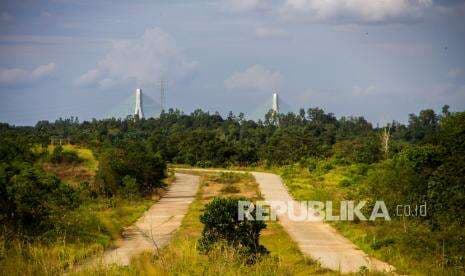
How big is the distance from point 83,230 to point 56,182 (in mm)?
1514

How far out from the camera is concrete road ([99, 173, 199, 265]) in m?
14.2

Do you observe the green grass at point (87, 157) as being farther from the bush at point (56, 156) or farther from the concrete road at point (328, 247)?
the concrete road at point (328, 247)

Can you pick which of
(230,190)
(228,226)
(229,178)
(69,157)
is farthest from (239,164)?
(228,226)

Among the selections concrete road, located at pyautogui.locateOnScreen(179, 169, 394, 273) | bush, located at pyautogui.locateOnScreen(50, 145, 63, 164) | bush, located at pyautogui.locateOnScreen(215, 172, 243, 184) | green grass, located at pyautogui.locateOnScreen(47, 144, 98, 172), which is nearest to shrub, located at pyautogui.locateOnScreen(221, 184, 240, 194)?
bush, located at pyautogui.locateOnScreen(215, 172, 243, 184)

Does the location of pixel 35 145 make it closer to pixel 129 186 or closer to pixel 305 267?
pixel 129 186

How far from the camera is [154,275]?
7.48 meters

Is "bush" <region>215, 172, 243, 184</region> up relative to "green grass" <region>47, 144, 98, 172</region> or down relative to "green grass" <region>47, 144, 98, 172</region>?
down

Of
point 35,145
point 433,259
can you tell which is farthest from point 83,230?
point 35,145

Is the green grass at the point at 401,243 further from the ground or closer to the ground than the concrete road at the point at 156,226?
further from the ground

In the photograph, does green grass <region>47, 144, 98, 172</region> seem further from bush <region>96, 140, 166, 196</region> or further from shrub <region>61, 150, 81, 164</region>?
bush <region>96, 140, 166, 196</region>

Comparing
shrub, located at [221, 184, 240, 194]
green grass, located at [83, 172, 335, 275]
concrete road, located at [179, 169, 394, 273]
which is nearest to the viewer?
green grass, located at [83, 172, 335, 275]

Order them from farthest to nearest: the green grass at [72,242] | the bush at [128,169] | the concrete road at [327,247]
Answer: the bush at [128,169] < the concrete road at [327,247] < the green grass at [72,242]

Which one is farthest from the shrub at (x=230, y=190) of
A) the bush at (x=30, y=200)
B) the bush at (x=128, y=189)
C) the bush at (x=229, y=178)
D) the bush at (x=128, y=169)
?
the bush at (x=30, y=200)

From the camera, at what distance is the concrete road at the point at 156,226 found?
1419 centimetres
